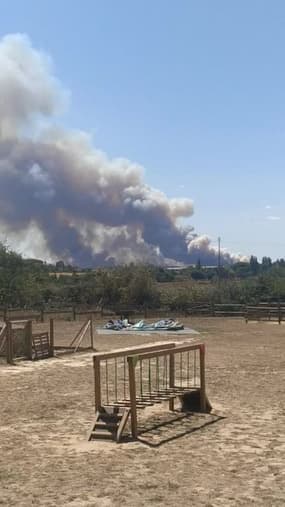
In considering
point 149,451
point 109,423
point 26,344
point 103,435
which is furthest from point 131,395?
point 26,344

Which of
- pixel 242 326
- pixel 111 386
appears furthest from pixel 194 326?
pixel 111 386

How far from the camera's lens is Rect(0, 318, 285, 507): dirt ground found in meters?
6.45

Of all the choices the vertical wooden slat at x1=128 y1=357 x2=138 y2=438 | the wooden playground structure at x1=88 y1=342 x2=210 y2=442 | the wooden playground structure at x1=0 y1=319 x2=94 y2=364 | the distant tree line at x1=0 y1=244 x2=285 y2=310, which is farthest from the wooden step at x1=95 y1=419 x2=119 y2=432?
the distant tree line at x1=0 y1=244 x2=285 y2=310

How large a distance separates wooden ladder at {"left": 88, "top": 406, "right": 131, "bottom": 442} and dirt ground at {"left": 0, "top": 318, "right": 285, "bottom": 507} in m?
0.16

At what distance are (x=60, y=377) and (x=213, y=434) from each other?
7.09 metres

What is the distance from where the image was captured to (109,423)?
919cm

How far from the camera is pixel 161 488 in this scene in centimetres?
662

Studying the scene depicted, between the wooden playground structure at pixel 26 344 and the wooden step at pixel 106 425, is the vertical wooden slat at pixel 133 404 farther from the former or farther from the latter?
the wooden playground structure at pixel 26 344

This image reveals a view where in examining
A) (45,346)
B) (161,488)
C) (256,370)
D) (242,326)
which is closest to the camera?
(161,488)

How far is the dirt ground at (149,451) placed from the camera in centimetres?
645

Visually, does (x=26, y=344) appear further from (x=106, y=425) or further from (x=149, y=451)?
(x=149, y=451)

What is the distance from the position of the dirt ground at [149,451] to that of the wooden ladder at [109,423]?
159 mm

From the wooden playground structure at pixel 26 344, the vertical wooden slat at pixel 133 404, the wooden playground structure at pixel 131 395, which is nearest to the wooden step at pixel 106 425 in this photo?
the wooden playground structure at pixel 131 395

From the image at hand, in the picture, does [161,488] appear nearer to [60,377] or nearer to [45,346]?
[60,377]
